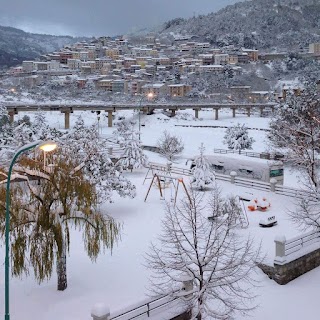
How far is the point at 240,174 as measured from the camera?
99.8 ft

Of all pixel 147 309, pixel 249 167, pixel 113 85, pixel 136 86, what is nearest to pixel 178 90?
pixel 136 86

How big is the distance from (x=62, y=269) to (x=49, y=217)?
5.54ft

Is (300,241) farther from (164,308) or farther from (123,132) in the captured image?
(123,132)

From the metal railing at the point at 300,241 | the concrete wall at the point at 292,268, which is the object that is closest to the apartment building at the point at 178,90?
the metal railing at the point at 300,241

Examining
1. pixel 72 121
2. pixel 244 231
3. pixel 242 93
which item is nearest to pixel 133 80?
pixel 242 93

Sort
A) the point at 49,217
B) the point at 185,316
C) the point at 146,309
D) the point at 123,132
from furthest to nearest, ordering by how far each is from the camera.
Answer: the point at 123,132, the point at 49,217, the point at 185,316, the point at 146,309

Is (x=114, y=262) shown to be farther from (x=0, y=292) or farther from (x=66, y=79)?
(x=66, y=79)

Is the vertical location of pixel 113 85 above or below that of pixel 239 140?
above

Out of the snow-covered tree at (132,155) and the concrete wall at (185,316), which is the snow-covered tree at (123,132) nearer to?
the snow-covered tree at (132,155)

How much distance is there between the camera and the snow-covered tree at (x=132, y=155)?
3107 centimetres

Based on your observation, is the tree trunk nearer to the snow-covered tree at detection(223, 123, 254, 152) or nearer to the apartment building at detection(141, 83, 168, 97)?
the snow-covered tree at detection(223, 123, 254, 152)

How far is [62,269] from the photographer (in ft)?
47.5

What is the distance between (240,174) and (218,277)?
18.4 meters

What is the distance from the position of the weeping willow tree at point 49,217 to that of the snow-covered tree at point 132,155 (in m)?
15.4
